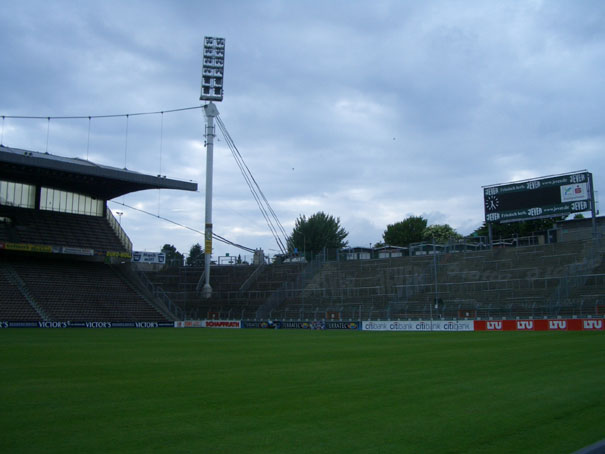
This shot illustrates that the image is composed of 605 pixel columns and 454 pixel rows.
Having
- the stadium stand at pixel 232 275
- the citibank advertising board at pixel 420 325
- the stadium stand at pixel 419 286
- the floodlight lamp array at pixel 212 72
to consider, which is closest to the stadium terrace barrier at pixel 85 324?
the stadium stand at pixel 232 275

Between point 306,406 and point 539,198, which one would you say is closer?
point 306,406

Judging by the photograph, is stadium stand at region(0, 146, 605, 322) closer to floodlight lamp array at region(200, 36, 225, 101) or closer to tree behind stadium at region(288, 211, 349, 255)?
floodlight lamp array at region(200, 36, 225, 101)

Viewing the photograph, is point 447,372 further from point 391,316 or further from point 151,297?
point 151,297

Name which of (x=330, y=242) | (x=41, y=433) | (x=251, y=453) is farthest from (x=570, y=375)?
(x=330, y=242)

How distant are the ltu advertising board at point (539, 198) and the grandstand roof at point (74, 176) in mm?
31714

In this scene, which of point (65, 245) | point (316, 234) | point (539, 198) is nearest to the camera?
point (539, 198)

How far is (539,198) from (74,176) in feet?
153

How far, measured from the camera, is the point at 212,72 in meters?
62.3

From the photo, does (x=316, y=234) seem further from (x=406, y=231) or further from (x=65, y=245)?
(x=65, y=245)

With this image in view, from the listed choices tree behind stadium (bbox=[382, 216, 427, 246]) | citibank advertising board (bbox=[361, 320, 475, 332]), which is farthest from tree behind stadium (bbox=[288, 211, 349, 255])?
citibank advertising board (bbox=[361, 320, 475, 332])

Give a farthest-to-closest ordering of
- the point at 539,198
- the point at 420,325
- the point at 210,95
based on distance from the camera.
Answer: the point at 210,95 < the point at 539,198 < the point at 420,325

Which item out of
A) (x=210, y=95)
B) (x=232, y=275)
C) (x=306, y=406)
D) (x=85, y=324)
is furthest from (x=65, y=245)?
(x=306, y=406)

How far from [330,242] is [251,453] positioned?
303ft

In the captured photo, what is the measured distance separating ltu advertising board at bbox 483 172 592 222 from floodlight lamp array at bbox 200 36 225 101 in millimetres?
31070
